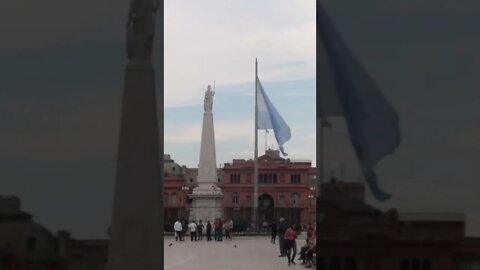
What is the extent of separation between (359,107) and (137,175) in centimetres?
266

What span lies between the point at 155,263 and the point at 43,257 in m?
1.27

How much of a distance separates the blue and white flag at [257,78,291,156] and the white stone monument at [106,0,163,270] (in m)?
33.7

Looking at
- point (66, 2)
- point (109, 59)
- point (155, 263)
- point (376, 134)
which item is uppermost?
point (66, 2)

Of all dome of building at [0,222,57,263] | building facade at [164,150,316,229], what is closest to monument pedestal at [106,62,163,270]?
dome of building at [0,222,57,263]

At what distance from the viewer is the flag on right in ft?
30.6

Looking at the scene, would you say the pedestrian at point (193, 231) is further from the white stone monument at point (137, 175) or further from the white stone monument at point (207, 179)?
the white stone monument at point (137, 175)

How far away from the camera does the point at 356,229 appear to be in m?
9.43

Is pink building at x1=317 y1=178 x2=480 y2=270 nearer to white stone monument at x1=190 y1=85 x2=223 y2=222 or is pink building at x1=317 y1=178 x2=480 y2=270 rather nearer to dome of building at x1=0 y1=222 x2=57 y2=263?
dome of building at x1=0 y1=222 x2=57 y2=263

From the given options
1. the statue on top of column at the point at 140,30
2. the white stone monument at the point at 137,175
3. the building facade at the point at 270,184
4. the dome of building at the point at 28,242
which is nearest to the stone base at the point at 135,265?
the white stone monument at the point at 137,175

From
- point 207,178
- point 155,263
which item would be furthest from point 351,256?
point 207,178

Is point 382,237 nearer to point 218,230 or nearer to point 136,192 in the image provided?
point 136,192

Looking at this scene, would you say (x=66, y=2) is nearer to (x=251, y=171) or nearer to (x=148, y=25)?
(x=148, y=25)

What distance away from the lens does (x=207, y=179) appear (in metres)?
54.3

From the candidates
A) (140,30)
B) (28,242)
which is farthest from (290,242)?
(140,30)
